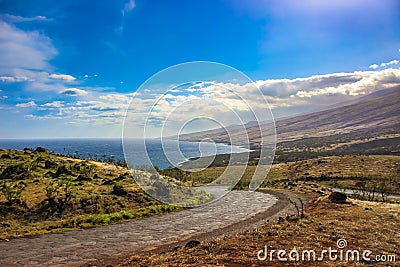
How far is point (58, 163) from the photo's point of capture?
130 feet

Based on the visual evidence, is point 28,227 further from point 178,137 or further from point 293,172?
point 293,172

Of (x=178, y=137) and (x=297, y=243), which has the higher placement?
(x=178, y=137)

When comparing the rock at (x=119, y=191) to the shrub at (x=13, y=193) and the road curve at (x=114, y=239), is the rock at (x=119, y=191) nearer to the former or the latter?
the road curve at (x=114, y=239)

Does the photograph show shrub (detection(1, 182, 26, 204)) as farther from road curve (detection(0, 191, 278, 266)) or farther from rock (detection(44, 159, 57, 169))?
rock (detection(44, 159, 57, 169))

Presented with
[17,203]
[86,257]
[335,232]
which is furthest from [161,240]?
[17,203]

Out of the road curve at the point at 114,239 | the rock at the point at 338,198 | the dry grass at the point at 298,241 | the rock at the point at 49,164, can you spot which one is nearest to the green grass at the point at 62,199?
the rock at the point at 49,164

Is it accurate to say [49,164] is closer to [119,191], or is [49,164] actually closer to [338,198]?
[119,191]

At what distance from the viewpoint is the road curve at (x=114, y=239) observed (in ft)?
48.1

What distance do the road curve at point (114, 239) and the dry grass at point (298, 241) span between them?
9.70 ft

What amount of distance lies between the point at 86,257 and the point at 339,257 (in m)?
10.9

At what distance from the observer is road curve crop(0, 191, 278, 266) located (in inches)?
578

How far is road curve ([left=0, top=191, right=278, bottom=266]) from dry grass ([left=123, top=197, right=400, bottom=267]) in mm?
2957

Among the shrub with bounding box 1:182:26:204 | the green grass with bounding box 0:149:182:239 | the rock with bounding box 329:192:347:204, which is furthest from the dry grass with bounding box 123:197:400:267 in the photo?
the shrub with bounding box 1:182:26:204

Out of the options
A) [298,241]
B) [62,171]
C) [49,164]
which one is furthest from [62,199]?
[298,241]
